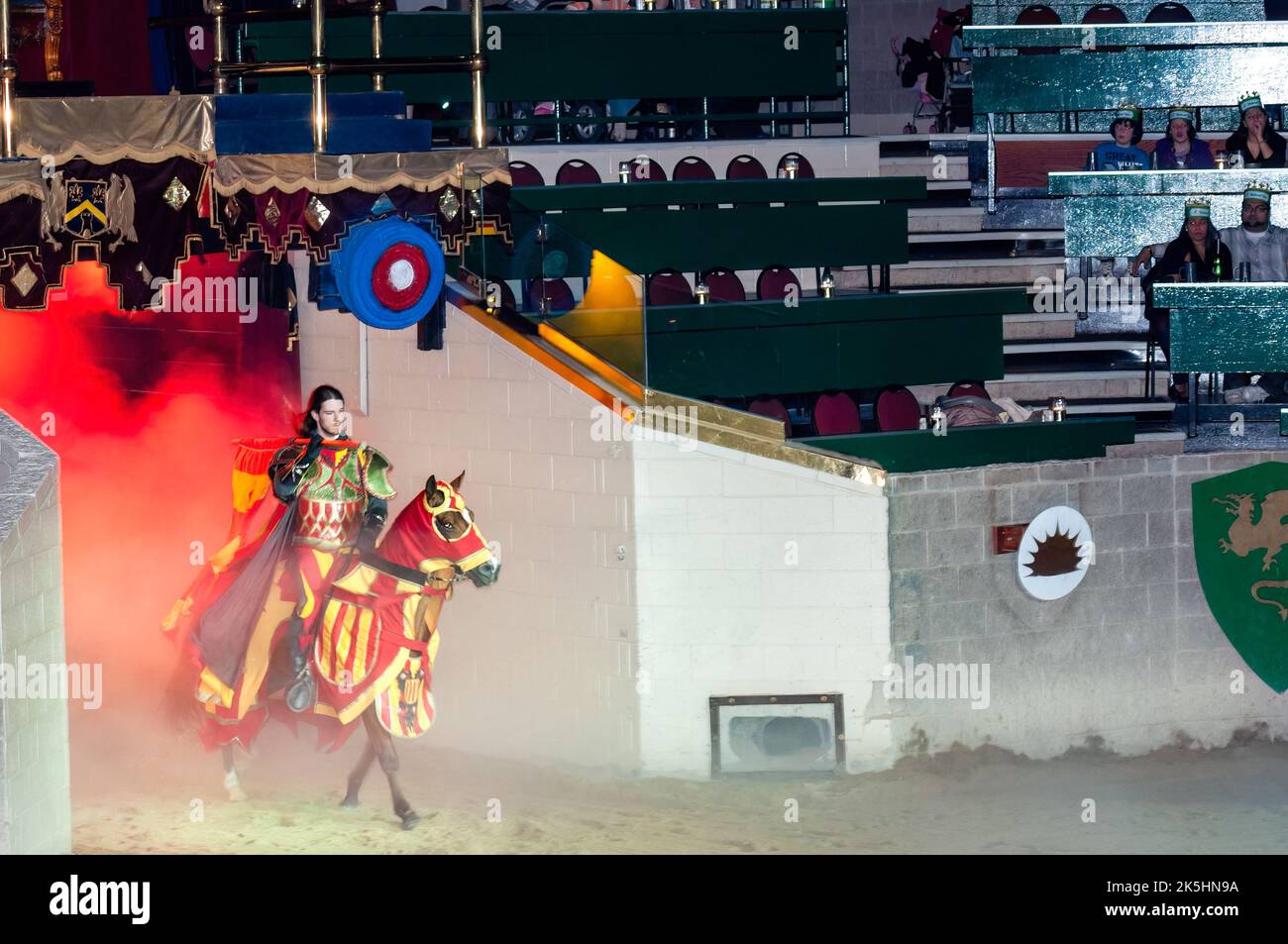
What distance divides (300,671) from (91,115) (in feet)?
9.44

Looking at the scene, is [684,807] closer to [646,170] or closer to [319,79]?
[319,79]

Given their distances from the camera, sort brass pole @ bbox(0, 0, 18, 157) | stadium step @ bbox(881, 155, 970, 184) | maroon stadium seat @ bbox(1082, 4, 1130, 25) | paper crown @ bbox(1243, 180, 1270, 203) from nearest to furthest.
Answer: brass pole @ bbox(0, 0, 18, 157) → paper crown @ bbox(1243, 180, 1270, 203) → stadium step @ bbox(881, 155, 970, 184) → maroon stadium seat @ bbox(1082, 4, 1130, 25)

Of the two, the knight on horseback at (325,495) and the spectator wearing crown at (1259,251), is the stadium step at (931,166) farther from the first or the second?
the knight on horseback at (325,495)

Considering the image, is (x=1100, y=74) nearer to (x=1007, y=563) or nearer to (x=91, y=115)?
(x=1007, y=563)

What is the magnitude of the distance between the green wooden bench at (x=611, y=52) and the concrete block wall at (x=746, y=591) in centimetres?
439

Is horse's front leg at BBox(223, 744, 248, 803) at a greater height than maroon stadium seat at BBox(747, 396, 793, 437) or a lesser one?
lesser

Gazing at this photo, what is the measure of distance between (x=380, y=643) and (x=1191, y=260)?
5.86 m

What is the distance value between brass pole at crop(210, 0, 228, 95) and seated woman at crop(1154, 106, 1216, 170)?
655 centimetres

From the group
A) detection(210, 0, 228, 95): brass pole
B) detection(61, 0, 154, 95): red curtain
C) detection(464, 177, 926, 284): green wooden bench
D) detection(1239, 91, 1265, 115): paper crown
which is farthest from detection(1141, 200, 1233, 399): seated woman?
detection(61, 0, 154, 95): red curtain

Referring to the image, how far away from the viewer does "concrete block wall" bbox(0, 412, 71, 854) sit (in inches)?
281

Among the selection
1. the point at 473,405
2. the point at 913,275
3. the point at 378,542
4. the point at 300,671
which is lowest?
the point at 300,671

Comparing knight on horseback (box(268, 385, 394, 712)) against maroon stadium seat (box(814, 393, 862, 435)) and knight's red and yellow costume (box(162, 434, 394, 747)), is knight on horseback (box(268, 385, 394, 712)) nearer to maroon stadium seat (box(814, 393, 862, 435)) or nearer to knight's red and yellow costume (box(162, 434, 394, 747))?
knight's red and yellow costume (box(162, 434, 394, 747))

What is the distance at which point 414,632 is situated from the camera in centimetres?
986

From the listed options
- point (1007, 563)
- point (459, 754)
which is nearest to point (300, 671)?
point (459, 754)
